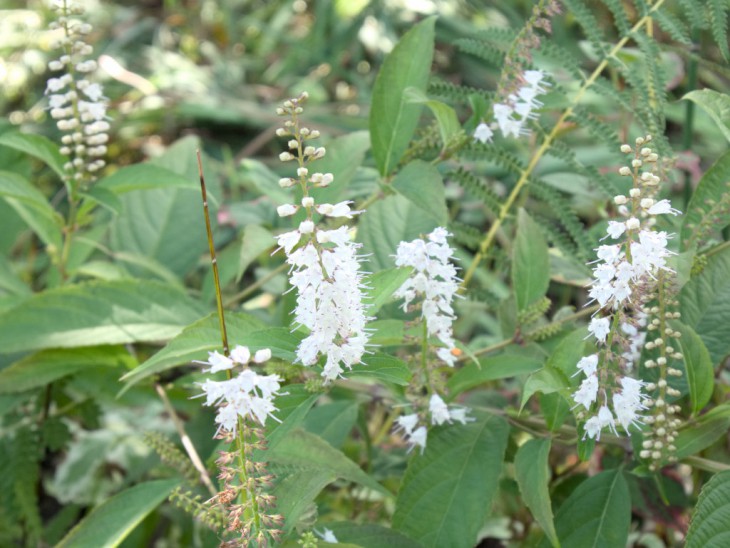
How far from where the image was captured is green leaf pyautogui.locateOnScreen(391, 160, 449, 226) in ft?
3.78

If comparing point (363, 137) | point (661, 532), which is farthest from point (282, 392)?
point (661, 532)

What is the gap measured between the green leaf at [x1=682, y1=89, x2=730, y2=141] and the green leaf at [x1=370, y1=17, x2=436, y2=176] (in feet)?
1.23

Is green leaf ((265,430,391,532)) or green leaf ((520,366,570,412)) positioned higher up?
green leaf ((520,366,570,412))

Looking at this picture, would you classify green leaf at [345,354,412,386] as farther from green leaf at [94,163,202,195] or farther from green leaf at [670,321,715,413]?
green leaf at [94,163,202,195]

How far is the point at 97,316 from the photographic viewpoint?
1396 millimetres

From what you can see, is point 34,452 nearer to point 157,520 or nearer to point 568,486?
point 157,520

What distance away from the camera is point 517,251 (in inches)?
49.3

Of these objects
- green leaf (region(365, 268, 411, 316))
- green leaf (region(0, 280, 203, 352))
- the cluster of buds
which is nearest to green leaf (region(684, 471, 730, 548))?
the cluster of buds

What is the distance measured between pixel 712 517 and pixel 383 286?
17.3 inches

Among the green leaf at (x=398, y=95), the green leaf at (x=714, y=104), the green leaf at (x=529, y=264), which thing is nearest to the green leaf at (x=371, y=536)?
the green leaf at (x=529, y=264)

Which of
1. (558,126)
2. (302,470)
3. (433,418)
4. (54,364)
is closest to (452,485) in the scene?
(433,418)

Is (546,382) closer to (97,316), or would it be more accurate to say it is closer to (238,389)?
(238,389)

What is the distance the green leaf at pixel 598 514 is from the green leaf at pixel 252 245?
0.53 metres

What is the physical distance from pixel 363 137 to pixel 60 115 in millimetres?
443
